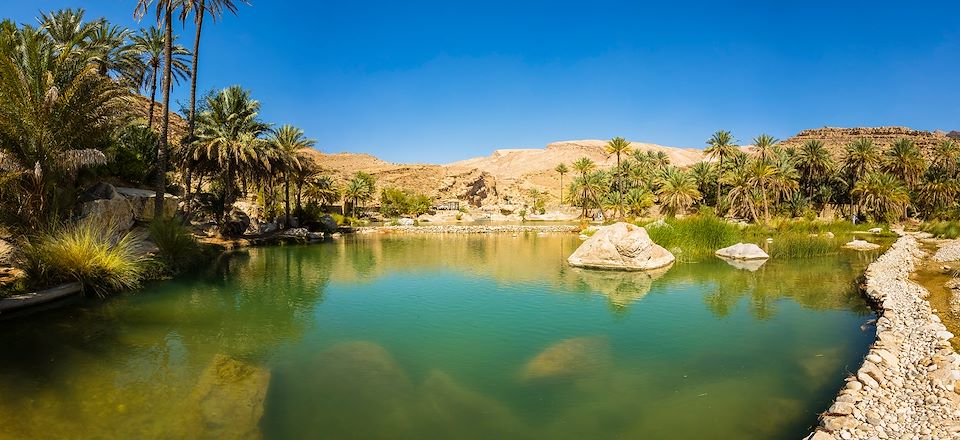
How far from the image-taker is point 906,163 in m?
48.1

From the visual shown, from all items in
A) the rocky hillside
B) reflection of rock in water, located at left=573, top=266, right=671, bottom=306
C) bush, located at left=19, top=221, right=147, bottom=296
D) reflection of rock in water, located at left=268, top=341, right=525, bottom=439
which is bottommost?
reflection of rock in water, located at left=268, top=341, right=525, bottom=439

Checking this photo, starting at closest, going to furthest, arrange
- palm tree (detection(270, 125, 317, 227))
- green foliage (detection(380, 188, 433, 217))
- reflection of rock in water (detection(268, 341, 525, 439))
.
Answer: reflection of rock in water (detection(268, 341, 525, 439)) < palm tree (detection(270, 125, 317, 227)) < green foliage (detection(380, 188, 433, 217))

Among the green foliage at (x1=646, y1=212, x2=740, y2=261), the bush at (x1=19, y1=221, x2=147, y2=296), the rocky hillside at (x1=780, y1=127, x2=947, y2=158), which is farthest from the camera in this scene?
the rocky hillside at (x1=780, y1=127, x2=947, y2=158)

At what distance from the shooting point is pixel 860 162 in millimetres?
50094

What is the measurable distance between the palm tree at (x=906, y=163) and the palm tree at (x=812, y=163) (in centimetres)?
513

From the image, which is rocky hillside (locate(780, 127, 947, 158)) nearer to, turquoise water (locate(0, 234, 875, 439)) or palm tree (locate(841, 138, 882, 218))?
palm tree (locate(841, 138, 882, 218))

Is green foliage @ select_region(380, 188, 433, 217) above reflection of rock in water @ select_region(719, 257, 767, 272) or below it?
above

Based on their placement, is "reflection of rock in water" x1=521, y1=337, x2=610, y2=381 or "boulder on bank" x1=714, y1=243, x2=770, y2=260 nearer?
"reflection of rock in water" x1=521, y1=337, x2=610, y2=381

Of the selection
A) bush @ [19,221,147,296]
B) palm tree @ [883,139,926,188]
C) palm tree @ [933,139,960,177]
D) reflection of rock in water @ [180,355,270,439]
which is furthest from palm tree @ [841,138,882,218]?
bush @ [19,221,147,296]

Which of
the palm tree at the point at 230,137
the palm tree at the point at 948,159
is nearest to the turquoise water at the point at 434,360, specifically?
the palm tree at the point at 230,137

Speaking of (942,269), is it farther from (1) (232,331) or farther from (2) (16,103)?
(2) (16,103)

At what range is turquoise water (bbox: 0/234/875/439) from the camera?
6410 millimetres

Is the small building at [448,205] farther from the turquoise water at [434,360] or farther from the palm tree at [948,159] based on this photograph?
the turquoise water at [434,360]

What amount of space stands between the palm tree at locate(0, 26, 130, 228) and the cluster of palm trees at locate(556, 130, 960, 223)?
44409 millimetres
